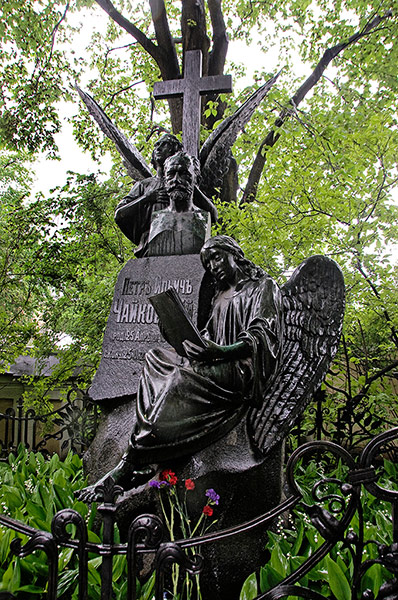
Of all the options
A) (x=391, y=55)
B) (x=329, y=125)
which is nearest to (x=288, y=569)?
(x=329, y=125)

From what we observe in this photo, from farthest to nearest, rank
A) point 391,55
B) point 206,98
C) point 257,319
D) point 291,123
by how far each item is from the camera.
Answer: point 206,98
point 391,55
point 291,123
point 257,319

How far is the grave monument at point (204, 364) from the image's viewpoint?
105 inches

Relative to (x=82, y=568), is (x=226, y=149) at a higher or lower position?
higher

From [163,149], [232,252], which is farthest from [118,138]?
[232,252]

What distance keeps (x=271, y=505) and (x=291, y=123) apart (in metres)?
5.44

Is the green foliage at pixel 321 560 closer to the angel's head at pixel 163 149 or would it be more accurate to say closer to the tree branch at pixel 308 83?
the angel's head at pixel 163 149

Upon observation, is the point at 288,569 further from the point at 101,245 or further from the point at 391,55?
the point at 391,55

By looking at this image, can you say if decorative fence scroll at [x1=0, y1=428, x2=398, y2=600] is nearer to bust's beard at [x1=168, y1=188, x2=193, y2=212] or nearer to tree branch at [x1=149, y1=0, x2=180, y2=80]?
bust's beard at [x1=168, y1=188, x2=193, y2=212]

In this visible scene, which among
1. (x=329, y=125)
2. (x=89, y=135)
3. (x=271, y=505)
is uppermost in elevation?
(x=89, y=135)

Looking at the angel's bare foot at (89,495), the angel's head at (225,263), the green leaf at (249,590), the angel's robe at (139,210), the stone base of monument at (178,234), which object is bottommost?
the green leaf at (249,590)

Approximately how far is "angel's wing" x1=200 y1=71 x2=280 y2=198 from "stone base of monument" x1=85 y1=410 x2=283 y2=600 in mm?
3616

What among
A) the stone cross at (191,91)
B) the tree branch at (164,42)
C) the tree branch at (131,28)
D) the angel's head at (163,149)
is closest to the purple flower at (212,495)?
the angel's head at (163,149)

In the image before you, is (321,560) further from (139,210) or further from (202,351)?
(139,210)

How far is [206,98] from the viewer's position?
9234 mm
